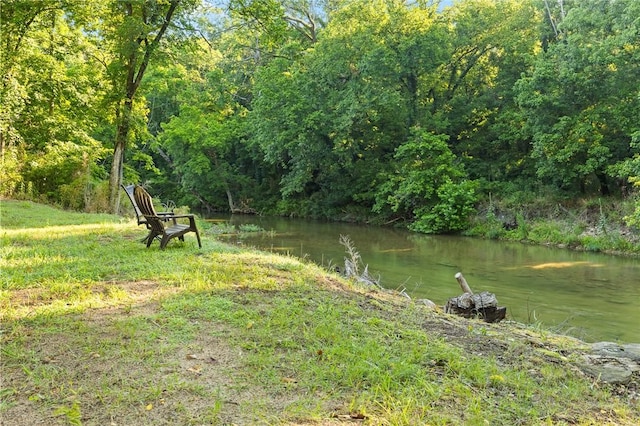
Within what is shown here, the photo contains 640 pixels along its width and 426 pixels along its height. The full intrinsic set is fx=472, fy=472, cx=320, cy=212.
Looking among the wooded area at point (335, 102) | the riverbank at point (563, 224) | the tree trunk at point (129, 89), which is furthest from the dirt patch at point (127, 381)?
the riverbank at point (563, 224)

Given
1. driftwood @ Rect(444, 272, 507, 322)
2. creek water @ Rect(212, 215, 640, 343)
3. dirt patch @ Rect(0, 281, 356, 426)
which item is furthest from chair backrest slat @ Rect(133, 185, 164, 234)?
driftwood @ Rect(444, 272, 507, 322)

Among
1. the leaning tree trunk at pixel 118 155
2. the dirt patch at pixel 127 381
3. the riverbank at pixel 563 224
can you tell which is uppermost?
the leaning tree trunk at pixel 118 155

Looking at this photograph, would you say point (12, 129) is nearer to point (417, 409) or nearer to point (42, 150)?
point (42, 150)

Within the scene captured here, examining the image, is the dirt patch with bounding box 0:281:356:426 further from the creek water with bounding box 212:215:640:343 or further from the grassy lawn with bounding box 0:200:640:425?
the creek water with bounding box 212:215:640:343

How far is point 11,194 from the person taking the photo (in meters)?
14.7

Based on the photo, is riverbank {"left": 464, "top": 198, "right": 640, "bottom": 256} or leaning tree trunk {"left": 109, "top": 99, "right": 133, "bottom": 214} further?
riverbank {"left": 464, "top": 198, "right": 640, "bottom": 256}

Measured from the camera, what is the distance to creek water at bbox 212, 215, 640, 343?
24.6 ft

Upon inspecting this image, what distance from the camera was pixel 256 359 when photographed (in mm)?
3359

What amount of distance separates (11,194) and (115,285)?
12.3 meters

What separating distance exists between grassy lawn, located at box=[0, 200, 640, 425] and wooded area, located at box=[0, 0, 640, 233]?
10.1 meters

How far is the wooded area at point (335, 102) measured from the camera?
1434 cm

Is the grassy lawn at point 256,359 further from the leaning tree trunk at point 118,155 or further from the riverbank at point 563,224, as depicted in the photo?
the riverbank at point 563,224

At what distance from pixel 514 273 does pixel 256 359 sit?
9.51 meters

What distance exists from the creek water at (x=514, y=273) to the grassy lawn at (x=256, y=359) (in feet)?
9.00
